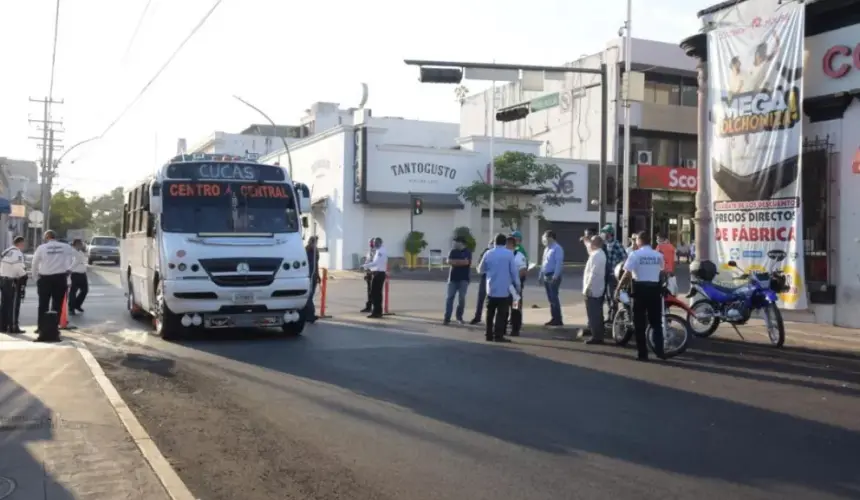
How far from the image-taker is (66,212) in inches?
2913

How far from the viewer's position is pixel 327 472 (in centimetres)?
596

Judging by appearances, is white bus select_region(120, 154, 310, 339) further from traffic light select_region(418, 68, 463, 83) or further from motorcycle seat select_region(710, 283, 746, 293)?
motorcycle seat select_region(710, 283, 746, 293)

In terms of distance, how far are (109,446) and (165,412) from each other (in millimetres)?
1640

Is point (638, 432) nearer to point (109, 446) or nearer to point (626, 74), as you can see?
point (109, 446)

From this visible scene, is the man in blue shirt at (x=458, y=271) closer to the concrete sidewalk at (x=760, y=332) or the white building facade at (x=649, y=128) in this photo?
the concrete sidewalk at (x=760, y=332)

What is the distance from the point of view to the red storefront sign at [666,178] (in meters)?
45.1

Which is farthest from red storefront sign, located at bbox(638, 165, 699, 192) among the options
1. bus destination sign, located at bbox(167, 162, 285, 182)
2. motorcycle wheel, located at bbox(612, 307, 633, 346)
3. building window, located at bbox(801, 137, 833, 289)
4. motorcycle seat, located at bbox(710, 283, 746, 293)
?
bus destination sign, located at bbox(167, 162, 285, 182)

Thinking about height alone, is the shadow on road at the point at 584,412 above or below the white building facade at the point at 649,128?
below

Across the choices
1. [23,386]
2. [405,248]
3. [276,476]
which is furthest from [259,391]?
[405,248]

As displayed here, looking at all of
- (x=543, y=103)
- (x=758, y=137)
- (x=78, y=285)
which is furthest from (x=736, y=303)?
(x=78, y=285)

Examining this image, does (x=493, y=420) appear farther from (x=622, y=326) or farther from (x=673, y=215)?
(x=673, y=215)

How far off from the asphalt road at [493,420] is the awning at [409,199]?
26736 millimetres

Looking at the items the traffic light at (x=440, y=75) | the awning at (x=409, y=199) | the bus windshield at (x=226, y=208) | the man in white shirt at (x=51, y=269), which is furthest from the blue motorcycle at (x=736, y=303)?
the awning at (x=409, y=199)

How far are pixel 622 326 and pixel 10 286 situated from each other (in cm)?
1001
